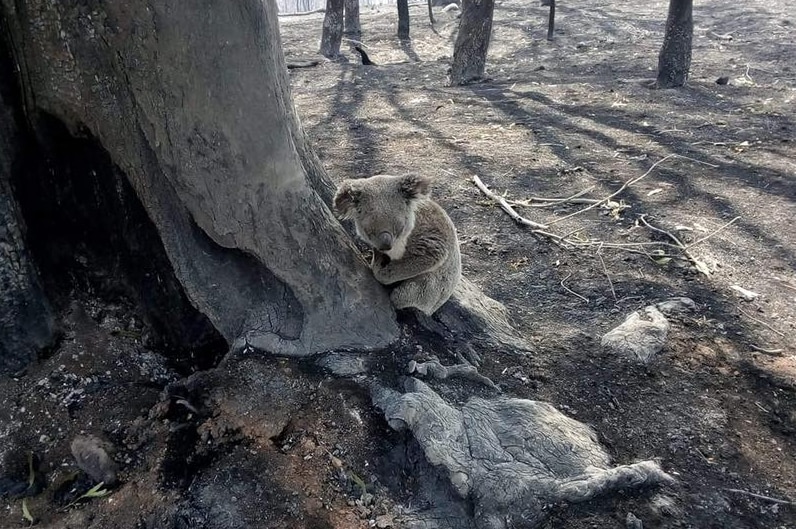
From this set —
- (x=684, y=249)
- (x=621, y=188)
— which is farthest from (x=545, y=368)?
(x=621, y=188)

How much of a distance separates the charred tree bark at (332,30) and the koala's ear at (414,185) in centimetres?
1326

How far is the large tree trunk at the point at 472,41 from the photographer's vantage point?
36.6ft

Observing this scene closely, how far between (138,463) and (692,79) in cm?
1132

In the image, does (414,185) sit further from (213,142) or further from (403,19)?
(403,19)

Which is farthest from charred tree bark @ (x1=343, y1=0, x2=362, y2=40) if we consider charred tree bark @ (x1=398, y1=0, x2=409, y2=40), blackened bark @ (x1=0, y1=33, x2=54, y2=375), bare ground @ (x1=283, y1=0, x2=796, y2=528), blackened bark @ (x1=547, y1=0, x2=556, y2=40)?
blackened bark @ (x1=0, y1=33, x2=54, y2=375)

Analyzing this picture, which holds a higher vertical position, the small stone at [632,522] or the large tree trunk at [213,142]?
the large tree trunk at [213,142]

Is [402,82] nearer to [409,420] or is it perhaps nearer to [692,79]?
[692,79]

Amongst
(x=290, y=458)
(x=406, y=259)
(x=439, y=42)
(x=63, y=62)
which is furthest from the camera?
(x=439, y=42)

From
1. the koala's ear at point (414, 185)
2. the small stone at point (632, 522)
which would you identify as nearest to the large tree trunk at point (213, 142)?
the koala's ear at point (414, 185)

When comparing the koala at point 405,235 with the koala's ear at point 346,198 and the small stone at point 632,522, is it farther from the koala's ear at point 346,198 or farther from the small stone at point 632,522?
the small stone at point 632,522

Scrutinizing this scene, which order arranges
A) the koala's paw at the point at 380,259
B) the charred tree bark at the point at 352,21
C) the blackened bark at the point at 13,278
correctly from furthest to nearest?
1. the charred tree bark at the point at 352,21
2. the koala's paw at the point at 380,259
3. the blackened bark at the point at 13,278

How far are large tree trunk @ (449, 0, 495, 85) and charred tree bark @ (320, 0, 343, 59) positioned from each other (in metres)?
4.76

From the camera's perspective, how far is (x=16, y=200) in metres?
2.63

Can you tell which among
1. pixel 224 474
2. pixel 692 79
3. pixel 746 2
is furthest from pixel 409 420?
pixel 746 2
